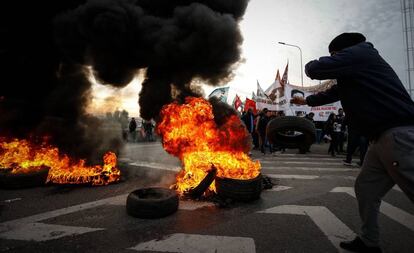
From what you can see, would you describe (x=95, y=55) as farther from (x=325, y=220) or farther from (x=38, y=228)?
(x=325, y=220)

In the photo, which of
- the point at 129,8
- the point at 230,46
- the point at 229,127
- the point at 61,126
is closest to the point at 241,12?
the point at 230,46

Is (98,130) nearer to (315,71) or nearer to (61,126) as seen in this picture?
(61,126)

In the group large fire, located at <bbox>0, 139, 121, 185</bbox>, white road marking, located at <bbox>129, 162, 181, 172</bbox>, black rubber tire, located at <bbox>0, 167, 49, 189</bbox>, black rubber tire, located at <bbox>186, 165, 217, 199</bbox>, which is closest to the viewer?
black rubber tire, located at <bbox>186, 165, 217, 199</bbox>

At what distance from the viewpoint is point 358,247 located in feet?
9.89

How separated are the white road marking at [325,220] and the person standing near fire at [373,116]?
35 centimetres

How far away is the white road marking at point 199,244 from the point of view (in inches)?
120

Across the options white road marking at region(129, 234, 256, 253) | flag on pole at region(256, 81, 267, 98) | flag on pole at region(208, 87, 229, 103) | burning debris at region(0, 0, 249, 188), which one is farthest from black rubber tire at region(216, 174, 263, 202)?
flag on pole at region(256, 81, 267, 98)

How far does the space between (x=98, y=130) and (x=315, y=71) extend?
23.7 feet

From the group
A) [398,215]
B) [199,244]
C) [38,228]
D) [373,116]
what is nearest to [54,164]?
[38,228]

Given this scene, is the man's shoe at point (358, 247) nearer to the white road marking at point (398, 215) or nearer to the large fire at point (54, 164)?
the white road marking at point (398, 215)

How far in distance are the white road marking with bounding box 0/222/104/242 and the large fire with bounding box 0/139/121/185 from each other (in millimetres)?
2403

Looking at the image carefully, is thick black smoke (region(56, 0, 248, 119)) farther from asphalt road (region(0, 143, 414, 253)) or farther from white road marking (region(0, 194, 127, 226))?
asphalt road (region(0, 143, 414, 253))

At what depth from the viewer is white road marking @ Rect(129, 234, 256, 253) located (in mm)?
3037

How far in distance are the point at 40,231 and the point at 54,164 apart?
12.5 feet
